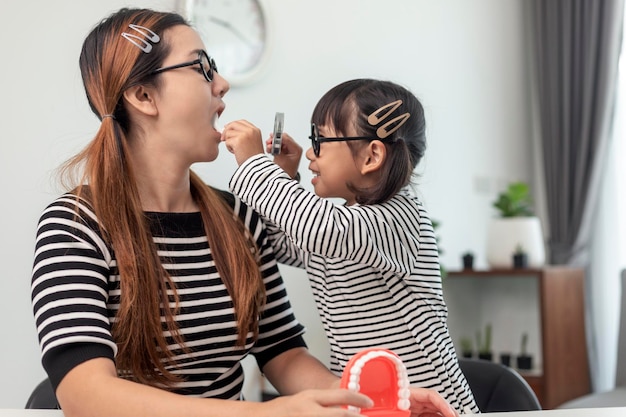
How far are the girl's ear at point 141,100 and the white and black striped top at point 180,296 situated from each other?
0.59 ft

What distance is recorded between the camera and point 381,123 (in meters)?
1.44

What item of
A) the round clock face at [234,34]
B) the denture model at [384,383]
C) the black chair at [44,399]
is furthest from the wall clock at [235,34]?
the denture model at [384,383]

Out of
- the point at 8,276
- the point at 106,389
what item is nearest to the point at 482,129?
the point at 8,276

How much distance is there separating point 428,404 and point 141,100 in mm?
721

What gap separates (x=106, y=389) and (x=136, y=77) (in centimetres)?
56

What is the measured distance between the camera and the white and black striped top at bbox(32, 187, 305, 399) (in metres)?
1.10

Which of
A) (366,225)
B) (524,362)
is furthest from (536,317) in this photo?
(366,225)

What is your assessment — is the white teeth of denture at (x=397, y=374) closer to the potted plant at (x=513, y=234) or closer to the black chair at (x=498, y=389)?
the black chair at (x=498, y=389)

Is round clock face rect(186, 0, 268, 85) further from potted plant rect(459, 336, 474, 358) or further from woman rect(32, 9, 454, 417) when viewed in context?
potted plant rect(459, 336, 474, 358)

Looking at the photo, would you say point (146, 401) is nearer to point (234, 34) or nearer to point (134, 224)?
point (134, 224)

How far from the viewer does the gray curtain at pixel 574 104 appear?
4.30m

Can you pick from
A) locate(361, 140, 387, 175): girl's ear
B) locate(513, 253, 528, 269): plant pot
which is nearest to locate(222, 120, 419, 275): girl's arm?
locate(361, 140, 387, 175): girl's ear

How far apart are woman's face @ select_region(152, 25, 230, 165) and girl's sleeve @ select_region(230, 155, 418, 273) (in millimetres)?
137

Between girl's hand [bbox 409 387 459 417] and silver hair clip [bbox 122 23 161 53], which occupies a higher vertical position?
silver hair clip [bbox 122 23 161 53]
